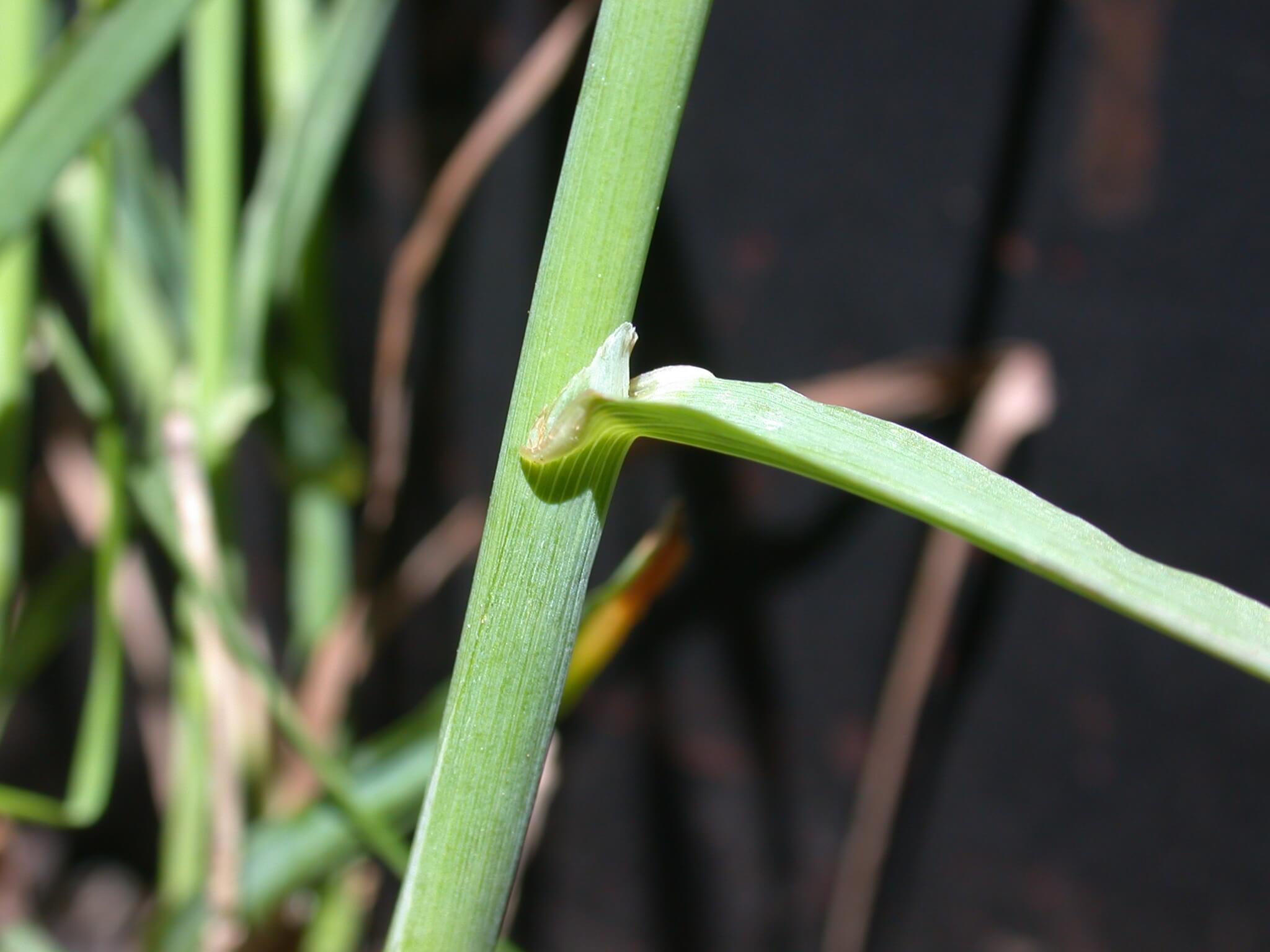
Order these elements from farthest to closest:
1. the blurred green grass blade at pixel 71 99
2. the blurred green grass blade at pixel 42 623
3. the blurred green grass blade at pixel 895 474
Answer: the blurred green grass blade at pixel 42 623 < the blurred green grass blade at pixel 71 99 < the blurred green grass blade at pixel 895 474

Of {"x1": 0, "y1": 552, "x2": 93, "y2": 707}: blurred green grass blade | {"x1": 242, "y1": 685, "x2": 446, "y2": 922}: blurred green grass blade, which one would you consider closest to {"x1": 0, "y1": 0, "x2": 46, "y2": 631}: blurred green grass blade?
Result: {"x1": 0, "y1": 552, "x2": 93, "y2": 707}: blurred green grass blade

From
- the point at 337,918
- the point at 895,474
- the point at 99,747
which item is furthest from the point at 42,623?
the point at 895,474

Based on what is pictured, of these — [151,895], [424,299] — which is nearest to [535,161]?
[424,299]

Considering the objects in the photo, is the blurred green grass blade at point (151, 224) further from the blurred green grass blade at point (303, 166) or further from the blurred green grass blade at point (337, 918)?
the blurred green grass blade at point (337, 918)

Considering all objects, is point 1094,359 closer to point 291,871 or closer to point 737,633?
point 737,633

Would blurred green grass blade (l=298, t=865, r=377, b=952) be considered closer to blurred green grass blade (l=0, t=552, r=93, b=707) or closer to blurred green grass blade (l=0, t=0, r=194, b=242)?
blurred green grass blade (l=0, t=552, r=93, b=707)

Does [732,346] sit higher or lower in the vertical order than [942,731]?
higher

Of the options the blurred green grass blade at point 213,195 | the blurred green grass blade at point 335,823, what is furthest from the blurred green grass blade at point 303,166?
the blurred green grass blade at point 335,823
